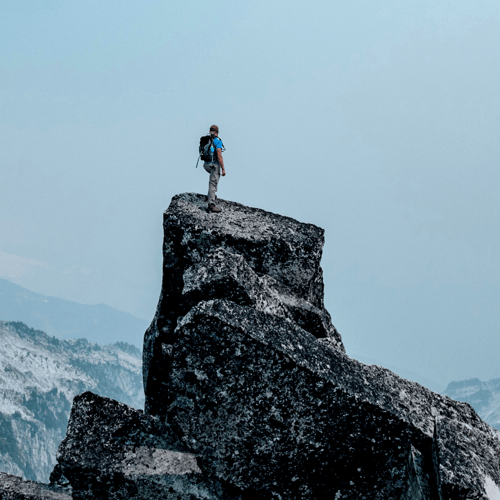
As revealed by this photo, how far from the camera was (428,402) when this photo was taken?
948 centimetres

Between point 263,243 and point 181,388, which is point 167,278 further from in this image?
point 181,388

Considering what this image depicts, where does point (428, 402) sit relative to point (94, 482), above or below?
above

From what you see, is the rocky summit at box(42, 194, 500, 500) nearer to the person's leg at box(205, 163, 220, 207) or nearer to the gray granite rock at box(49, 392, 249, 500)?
the gray granite rock at box(49, 392, 249, 500)

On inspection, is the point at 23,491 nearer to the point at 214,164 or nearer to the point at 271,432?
the point at 271,432

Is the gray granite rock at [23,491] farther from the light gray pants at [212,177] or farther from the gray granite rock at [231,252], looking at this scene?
the light gray pants at [212,177]

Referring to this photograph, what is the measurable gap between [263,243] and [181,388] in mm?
5570

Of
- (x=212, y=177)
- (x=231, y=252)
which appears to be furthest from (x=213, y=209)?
(x=231, y=252)

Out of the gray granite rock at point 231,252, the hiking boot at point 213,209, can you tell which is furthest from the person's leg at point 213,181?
the gray granite rock at point 231,252

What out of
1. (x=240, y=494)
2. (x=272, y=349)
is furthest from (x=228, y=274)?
(x=240, y=494)

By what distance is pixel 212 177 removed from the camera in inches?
647

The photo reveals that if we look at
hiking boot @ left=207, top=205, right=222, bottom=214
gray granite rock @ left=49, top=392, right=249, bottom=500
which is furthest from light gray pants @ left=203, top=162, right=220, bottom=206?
gray granite rock @ left=49, top=392, right=249, bottom=500

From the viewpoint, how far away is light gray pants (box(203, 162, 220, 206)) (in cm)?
1619

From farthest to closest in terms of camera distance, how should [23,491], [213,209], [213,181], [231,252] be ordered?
[213,181], [213,209], [231,252], [23,491]

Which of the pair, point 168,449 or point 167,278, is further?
point 167,278
